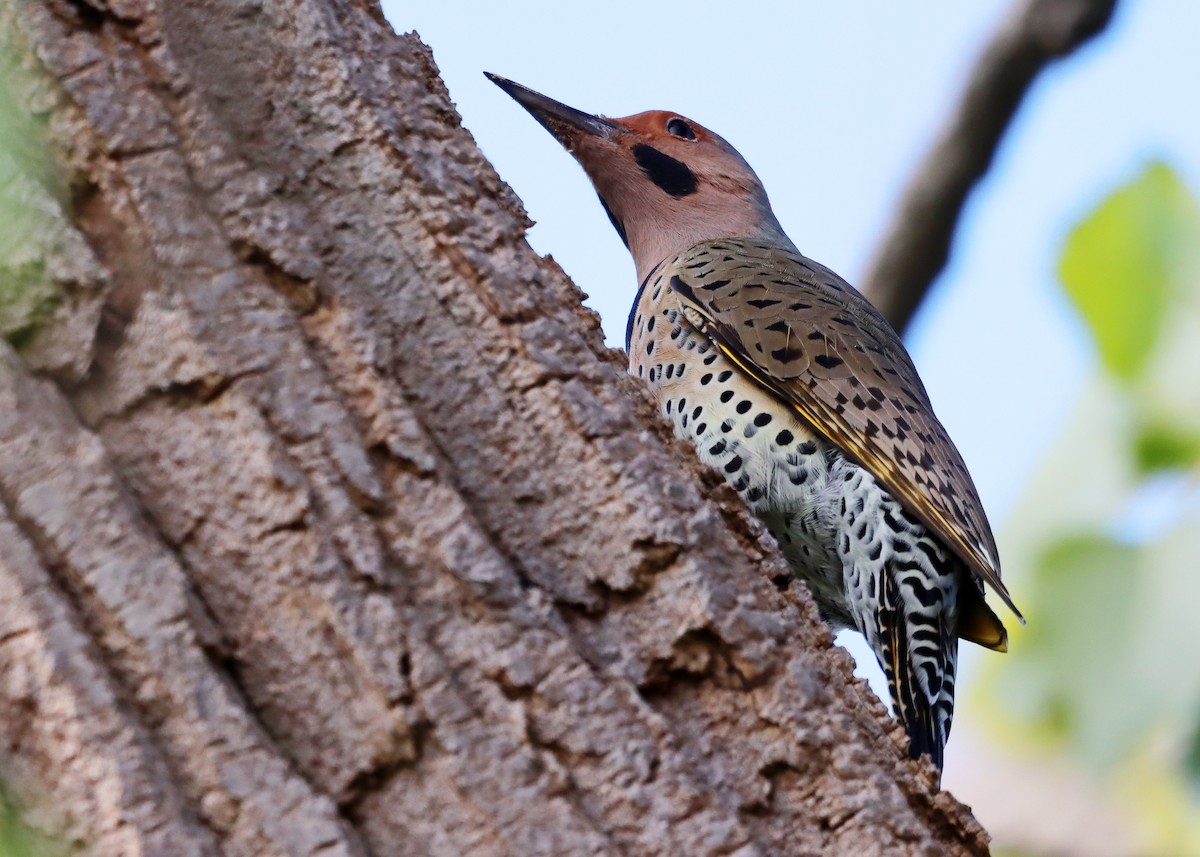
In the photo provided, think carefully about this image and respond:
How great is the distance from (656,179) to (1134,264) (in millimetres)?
4150

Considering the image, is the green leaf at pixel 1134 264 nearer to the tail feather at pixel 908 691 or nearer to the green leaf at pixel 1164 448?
the green leaf at pixel 1164 448

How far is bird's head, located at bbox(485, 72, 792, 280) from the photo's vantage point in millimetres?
6168

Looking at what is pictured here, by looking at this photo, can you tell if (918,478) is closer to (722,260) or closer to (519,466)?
(722,260)

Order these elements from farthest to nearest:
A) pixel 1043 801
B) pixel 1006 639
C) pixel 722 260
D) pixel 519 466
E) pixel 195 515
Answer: pixel 722 260 < pixel 1006 639 < pixel 1043 801 < pixel 519 466 < pixel 195 515

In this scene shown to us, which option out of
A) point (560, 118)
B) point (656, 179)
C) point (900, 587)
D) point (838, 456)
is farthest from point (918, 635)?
point (560, 118)

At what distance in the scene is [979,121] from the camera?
5.18 m

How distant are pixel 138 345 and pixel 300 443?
0.25 meters

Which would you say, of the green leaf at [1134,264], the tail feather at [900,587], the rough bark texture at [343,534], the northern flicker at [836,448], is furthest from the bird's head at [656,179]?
the rough bark texture at [343,534]

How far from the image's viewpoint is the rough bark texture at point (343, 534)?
5.75 ft

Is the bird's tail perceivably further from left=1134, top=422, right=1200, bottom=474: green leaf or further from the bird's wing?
left=1134, top=422, right=1200, bottom=474: green leaf

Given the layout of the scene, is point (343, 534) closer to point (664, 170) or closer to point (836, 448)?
point (836, 448)

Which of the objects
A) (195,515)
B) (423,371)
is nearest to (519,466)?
(423,371)

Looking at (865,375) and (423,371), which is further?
(865,375)

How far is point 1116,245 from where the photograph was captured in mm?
2324
